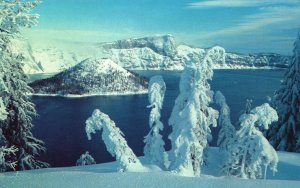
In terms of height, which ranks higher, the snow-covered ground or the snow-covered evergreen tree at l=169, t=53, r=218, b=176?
the snow-covered evergreen tree at l=169, t=53, r=218, b=176

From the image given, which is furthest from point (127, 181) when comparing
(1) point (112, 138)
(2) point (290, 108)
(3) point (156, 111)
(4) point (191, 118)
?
(2) point (290, 108)

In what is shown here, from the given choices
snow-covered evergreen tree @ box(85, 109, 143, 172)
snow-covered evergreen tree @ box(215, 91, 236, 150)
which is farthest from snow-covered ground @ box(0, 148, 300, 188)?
snow-covered evergreen tree @ box(215, 91, 236, 150)

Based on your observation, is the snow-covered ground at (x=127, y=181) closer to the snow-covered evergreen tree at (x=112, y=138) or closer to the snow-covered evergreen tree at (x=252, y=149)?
the snow-covered evergreen tree at (x=112, y=138)

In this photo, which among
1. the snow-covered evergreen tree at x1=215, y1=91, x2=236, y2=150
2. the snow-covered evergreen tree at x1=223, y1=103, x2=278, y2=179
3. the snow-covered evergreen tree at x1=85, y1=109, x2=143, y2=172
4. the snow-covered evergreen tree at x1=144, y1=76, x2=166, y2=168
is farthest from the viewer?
the snow-covered evergreen tree at x1=215, y1=91, x2=236, y2=150

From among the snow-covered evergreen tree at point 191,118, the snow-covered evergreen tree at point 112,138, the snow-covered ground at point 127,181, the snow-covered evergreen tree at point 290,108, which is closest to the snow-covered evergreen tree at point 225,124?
the snow-covered evergreen tree at point 191,118

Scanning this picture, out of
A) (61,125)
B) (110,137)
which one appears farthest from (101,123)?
(61,125)

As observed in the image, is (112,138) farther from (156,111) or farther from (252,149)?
(252,149)

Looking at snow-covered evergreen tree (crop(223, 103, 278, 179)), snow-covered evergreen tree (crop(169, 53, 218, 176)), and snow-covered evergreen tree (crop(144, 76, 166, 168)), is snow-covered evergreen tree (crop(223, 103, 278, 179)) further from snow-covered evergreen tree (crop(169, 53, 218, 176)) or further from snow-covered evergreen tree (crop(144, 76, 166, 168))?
snow-covered evergreen tree (crop(144, 76, 166, 168))
